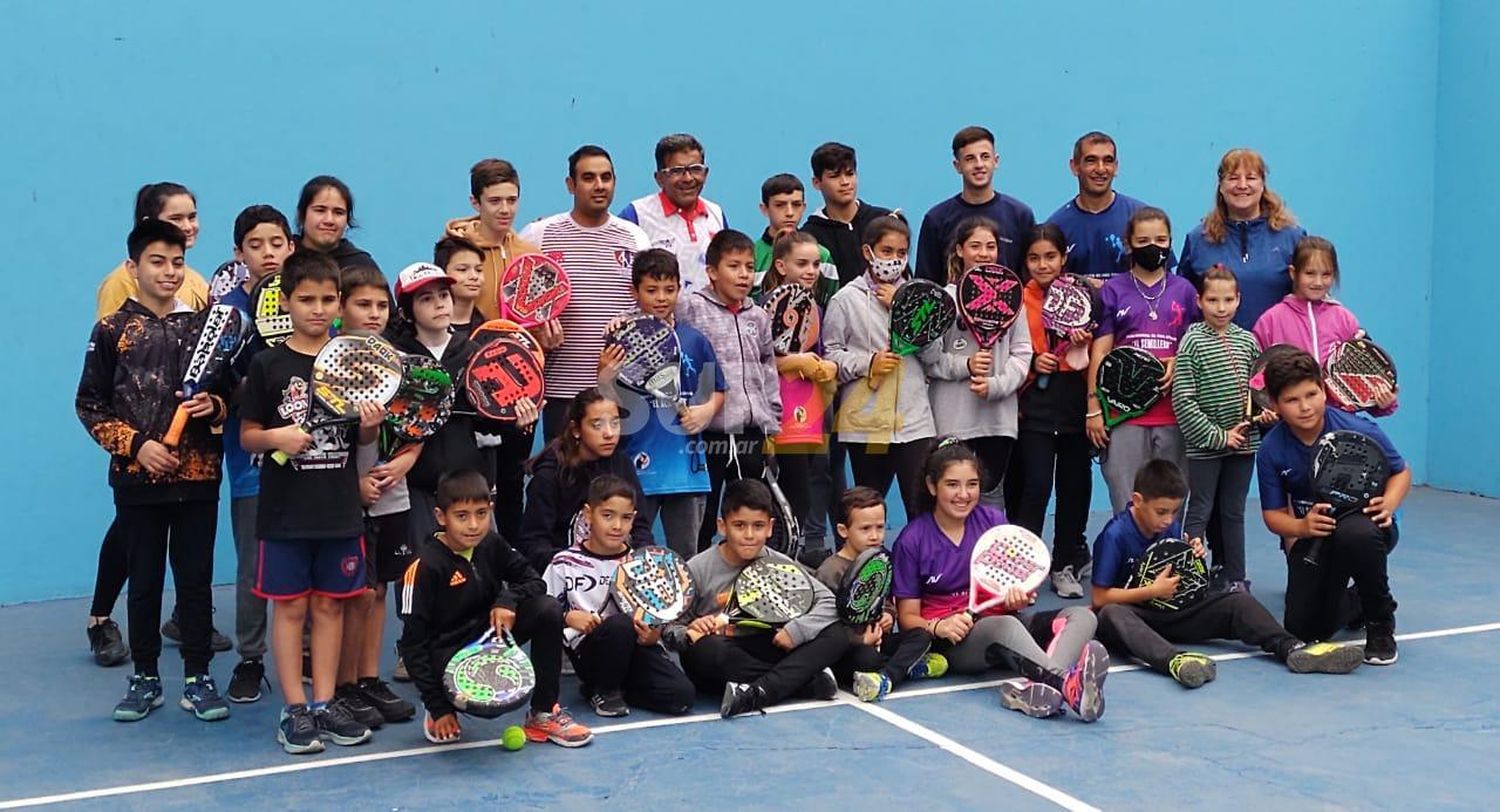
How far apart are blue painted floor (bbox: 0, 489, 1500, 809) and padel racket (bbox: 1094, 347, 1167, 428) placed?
1.07m

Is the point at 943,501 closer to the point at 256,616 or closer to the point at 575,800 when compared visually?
the point at 575,800

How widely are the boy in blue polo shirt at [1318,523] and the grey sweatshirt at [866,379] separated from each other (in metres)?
1.17

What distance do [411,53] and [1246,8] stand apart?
4.16 metres

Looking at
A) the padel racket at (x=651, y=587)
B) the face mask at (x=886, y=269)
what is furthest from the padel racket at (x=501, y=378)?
the face mask at (x=886, y=269)

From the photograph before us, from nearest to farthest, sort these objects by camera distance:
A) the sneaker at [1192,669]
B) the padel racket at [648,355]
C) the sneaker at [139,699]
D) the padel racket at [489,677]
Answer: the padel racket at [489,677], the sneaker at [139,699], the sneaker at [1192,669], the padel racket at [648,355]

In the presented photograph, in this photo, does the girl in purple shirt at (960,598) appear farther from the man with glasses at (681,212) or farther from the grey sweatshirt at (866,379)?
the man with glasses at (681,212)

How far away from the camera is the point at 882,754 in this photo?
419cm


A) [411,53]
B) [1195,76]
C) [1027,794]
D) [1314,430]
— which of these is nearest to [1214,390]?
[1314,430]

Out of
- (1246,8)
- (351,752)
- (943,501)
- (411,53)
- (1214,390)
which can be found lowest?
(351,752)

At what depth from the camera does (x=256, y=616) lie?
4.92 meters

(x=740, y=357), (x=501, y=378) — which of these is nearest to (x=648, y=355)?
(x=740, y=357)

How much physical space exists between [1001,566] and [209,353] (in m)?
2.38

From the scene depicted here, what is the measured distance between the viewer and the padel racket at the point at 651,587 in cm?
462

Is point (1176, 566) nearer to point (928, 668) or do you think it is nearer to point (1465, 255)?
point (928, 668)
